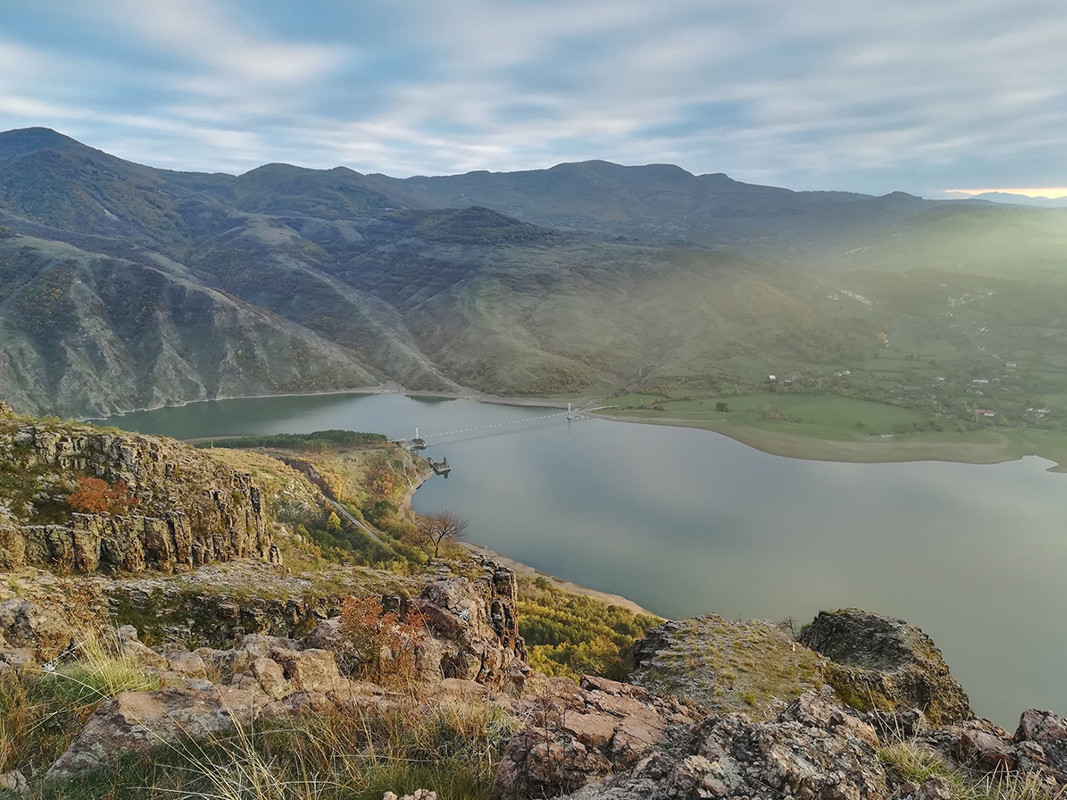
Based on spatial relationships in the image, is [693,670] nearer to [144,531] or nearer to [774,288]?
[144,531]

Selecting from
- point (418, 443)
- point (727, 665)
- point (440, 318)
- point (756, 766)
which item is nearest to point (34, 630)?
point (756, 766)

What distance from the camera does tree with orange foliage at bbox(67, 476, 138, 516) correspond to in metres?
11.0

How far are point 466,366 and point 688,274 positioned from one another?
6043 centimetres

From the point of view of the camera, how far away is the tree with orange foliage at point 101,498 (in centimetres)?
1098

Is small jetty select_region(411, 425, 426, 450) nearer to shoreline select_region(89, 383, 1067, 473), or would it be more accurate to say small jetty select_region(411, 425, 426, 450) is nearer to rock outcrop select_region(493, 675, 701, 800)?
shoreline select_region(89, 383, 1067, 473)

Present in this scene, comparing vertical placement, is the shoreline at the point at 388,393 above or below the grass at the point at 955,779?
below

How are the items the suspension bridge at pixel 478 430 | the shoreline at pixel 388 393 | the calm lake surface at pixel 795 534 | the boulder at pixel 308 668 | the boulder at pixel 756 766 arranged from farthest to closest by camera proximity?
the shoreline at pixel 388 393, the suspension bridge at pixel 478 430, the calm lake surface at pixel 795 534, the boulder at pixel 308 668, the boulder at pixel 756 766

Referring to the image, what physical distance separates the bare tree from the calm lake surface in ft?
3.44

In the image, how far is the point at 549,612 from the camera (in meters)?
23.3

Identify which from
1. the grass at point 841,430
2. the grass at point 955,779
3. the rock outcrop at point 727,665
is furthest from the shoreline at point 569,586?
the grass at point 841,430

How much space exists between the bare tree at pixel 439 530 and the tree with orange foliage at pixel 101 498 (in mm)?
17090

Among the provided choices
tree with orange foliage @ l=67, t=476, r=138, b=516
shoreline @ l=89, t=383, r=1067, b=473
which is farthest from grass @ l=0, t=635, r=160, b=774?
shoreline @ l=89, t=383, r=1067, b=473

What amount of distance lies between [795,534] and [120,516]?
114ft

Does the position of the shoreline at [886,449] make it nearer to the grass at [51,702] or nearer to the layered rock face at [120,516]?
the layered rock face at [120,516]
